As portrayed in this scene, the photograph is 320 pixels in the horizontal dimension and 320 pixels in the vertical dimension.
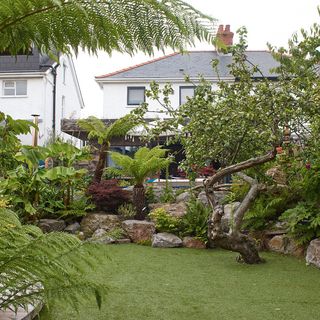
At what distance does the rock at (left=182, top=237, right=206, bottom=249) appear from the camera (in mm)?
7398

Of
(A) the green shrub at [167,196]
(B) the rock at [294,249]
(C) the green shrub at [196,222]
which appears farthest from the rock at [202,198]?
(B) the rock at [294,249]

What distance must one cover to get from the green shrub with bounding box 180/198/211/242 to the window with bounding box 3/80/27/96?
50.2ft

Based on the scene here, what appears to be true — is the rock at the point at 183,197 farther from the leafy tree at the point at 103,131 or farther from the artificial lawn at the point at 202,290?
the artificial lawn at the point at 202,290

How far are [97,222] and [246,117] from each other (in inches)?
159

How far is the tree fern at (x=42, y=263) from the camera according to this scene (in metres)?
1.41

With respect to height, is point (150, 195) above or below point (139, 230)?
above

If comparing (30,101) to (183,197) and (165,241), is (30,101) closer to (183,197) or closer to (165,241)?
(183,197)

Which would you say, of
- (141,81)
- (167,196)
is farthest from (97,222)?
(141,81)

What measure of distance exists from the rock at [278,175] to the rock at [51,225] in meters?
4.15

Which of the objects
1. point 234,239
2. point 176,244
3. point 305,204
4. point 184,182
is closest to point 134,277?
point 234,239

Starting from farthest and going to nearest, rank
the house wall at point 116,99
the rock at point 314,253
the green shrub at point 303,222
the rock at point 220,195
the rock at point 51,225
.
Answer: the house wall at point 116,99 < the rock at point 220,195 < the rock at point 51,225 < the green shrub at point 303,222 < the rock at point 314,253

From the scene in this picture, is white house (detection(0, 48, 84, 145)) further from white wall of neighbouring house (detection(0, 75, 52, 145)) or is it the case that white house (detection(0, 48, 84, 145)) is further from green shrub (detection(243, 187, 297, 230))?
green shrub (detection(243, 187, 297, 230))

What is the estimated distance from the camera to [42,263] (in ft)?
4.64

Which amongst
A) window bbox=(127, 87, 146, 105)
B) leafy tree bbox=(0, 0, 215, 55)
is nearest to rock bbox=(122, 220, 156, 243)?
leafy tree bbox=(0, 0, 215, 55)
